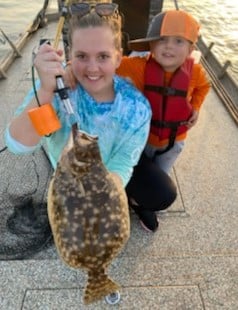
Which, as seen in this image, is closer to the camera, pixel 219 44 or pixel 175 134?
pixel 175 134

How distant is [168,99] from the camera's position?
10.2ft

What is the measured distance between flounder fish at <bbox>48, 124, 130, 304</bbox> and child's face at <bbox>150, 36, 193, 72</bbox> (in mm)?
1455

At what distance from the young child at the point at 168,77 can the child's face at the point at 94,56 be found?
2.35ft

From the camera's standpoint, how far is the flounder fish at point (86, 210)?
1748 mm

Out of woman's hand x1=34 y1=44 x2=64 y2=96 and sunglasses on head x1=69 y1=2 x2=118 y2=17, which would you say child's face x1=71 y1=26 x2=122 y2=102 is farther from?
woman's hand x1=34 y1=44 x2=64 y2=96

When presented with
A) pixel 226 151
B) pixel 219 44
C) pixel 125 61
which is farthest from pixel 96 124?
pixel 219 44

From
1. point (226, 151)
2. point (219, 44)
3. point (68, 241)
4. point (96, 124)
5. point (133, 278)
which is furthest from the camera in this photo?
point (219, 44)

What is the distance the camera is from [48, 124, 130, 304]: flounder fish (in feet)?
5.74

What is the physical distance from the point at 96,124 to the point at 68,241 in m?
0.91

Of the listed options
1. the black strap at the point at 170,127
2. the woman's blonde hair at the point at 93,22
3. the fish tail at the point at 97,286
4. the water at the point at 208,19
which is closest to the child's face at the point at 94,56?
the woman's blonde hair at the point at 93,22

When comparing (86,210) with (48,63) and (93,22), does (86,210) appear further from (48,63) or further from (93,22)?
(93,22)

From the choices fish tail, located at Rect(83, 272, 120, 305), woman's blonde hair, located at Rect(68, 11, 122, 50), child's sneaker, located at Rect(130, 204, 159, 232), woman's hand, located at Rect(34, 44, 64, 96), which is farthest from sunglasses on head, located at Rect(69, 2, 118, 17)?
child's sneaker, located at Rect(130, 204, 159, 232)

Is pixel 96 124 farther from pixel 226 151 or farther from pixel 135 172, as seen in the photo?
pixel 226 151

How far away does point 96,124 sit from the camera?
96.6 inches
